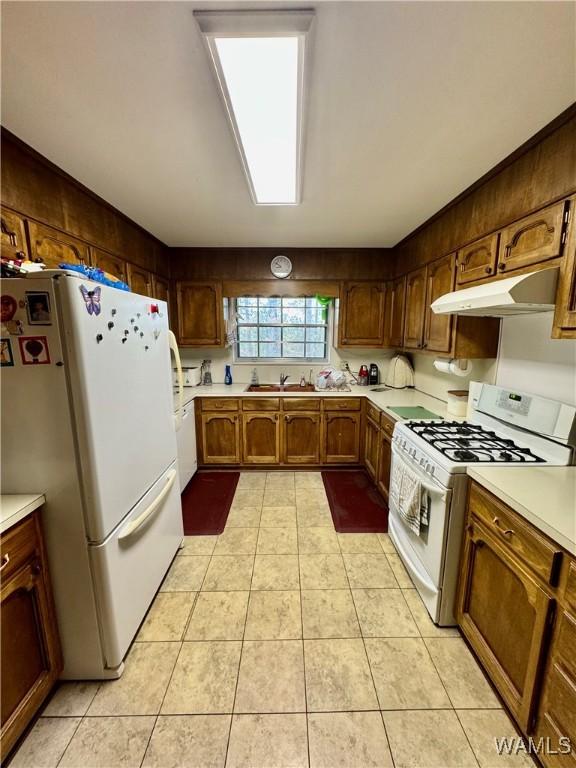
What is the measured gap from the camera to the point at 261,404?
3100 mm

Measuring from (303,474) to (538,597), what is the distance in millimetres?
2303

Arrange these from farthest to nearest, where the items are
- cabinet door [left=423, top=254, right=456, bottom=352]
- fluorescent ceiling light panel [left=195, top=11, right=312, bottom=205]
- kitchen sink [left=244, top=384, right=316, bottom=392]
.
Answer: kitchen sink [left=244, top=384, right=316, bottom=392], cabinet door [left=423, top=254, right=456, bottom=352], fluorescent ceiling light panel [left=195, top=11, right=312, bottom=205]

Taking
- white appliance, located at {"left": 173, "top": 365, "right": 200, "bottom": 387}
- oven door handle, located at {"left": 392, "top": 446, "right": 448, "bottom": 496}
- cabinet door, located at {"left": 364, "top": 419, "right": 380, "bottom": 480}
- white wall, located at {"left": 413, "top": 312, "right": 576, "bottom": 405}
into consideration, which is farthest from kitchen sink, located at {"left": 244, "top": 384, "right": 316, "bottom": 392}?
white wall, located at {"left": 413, "top": 312, "right": 576, "bottom": 405}

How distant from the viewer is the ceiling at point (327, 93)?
2.87 feet

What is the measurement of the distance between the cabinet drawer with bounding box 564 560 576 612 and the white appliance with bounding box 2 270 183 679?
1.66m

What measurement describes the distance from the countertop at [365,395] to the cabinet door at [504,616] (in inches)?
51.1

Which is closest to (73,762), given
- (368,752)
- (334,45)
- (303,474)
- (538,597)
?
(368,752)

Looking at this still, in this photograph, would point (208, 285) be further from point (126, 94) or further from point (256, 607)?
point (256, 607)

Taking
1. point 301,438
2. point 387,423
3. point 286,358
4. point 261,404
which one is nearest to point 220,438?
point 261,404

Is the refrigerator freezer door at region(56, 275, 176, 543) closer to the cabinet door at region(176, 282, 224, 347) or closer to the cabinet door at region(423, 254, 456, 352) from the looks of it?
the cabinet door at region(176, 282, 224, 347)

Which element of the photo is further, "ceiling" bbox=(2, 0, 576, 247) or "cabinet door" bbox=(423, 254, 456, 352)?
"cabinet door" bbox=(423, 254, 456, 352)

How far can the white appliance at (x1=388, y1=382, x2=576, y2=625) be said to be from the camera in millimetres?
1431

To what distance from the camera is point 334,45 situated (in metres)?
0.95

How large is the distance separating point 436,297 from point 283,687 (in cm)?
260
